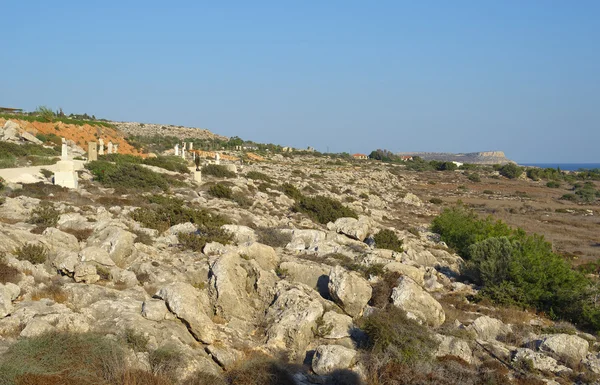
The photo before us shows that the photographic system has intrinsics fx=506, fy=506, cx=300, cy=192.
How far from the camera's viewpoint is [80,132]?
50.1 m

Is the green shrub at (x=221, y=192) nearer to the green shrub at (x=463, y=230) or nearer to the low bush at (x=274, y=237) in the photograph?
the low bush at (x=274, y=237)

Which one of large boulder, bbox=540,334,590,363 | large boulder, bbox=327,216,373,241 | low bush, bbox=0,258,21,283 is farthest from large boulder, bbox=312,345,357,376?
large boulder, bbox=327,216,373,241

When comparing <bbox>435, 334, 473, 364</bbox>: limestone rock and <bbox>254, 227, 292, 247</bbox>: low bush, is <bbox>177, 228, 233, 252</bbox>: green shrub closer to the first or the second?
<bbox>254, 227, 292, 247</bbox>: low bush

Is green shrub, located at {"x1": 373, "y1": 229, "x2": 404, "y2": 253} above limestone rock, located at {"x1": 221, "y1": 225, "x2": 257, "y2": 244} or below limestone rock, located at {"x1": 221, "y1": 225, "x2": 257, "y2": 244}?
below

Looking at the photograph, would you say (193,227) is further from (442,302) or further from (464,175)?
(464,175)

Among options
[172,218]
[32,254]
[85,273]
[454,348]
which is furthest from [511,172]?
[32,254]

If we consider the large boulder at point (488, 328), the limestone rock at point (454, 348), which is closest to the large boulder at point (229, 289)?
the limestone rock at point (454, 348)

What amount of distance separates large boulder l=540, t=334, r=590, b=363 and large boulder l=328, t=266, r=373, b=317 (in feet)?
12.4

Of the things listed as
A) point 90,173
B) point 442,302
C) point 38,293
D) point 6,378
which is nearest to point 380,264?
point 442,302

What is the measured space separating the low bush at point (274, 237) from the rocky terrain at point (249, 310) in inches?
2.3

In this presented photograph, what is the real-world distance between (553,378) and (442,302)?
13.2 feet

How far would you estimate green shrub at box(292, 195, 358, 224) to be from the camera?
2402cm

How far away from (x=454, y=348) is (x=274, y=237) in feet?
24.9

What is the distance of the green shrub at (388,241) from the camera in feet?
58.3
